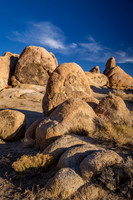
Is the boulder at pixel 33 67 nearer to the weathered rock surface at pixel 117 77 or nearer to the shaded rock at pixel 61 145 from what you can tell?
the weathered rock surface at pixel 117 77

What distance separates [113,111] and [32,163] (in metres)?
3.21

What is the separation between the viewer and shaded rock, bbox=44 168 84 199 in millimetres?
2434

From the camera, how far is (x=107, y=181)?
2525 mm

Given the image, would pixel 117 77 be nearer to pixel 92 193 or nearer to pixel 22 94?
pixel 22 94

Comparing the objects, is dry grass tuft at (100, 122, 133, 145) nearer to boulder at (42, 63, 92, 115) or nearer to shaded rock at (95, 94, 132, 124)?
shaded rock at (95, 94, 132, 124)

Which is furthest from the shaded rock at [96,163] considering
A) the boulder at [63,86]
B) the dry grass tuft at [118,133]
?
the boulder at [63,86]

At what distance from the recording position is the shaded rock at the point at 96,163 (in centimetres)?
269

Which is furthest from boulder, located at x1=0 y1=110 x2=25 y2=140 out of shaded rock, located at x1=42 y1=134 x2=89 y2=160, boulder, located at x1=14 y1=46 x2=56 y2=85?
boulder, located at x1=14 y1=46 x2=56 y2=85

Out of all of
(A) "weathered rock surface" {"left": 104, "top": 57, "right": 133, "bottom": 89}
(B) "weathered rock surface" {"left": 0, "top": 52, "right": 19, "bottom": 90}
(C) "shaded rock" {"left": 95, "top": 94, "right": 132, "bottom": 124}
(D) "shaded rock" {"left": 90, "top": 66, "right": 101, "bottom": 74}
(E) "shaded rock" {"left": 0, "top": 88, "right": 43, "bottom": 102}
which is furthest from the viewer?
(D) "shaded rock" {"left": 90, "top": 66, "right": 101, "bottom": 74}

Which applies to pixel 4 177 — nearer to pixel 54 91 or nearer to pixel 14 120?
pixel 14 120

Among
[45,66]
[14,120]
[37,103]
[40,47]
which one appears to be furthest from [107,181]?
[40,47]

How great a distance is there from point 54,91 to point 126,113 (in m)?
2.86

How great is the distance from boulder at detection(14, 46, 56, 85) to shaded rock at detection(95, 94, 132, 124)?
14553 mm

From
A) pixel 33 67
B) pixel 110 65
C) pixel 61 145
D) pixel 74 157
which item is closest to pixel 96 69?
pixel 110 65
